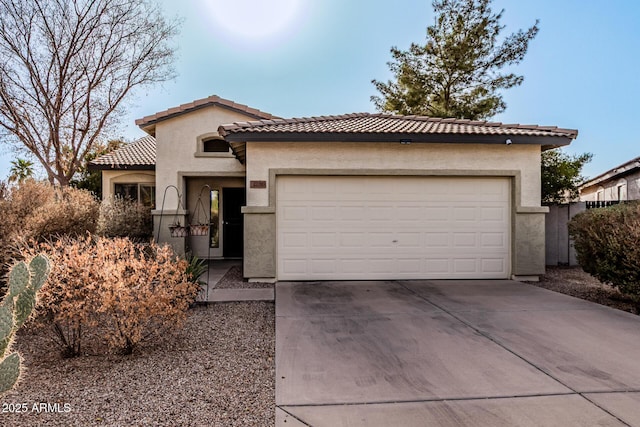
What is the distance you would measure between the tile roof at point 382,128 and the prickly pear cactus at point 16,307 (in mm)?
5715

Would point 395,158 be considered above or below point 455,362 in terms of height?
above

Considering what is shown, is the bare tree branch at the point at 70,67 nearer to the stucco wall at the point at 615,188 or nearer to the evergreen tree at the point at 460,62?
the evergreen tree at the point at 460,62

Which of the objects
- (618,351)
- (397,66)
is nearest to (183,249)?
(618,351)

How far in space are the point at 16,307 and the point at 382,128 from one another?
7789 mm

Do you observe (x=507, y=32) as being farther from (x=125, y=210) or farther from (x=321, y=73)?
(x=125, y=210)

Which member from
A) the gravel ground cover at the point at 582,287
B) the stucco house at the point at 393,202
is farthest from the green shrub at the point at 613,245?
the stucco house at the point at 393,202

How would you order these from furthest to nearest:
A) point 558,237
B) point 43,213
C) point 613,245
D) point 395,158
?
point 558,237
point 395,158
point 43,213
point 613,245

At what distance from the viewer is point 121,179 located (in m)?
13.9

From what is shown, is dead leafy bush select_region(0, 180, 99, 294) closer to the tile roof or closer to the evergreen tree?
the tile roof

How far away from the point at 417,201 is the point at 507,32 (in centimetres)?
1477

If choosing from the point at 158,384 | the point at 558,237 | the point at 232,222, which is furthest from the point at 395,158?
the point at 232,222

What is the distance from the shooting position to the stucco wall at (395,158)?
870 cm

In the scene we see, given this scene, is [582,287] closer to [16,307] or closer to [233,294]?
[233,294]

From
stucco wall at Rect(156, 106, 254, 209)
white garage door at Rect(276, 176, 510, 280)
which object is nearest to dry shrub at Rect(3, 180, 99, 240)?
stucco wall at Rect(156, 106, 254, 209)
